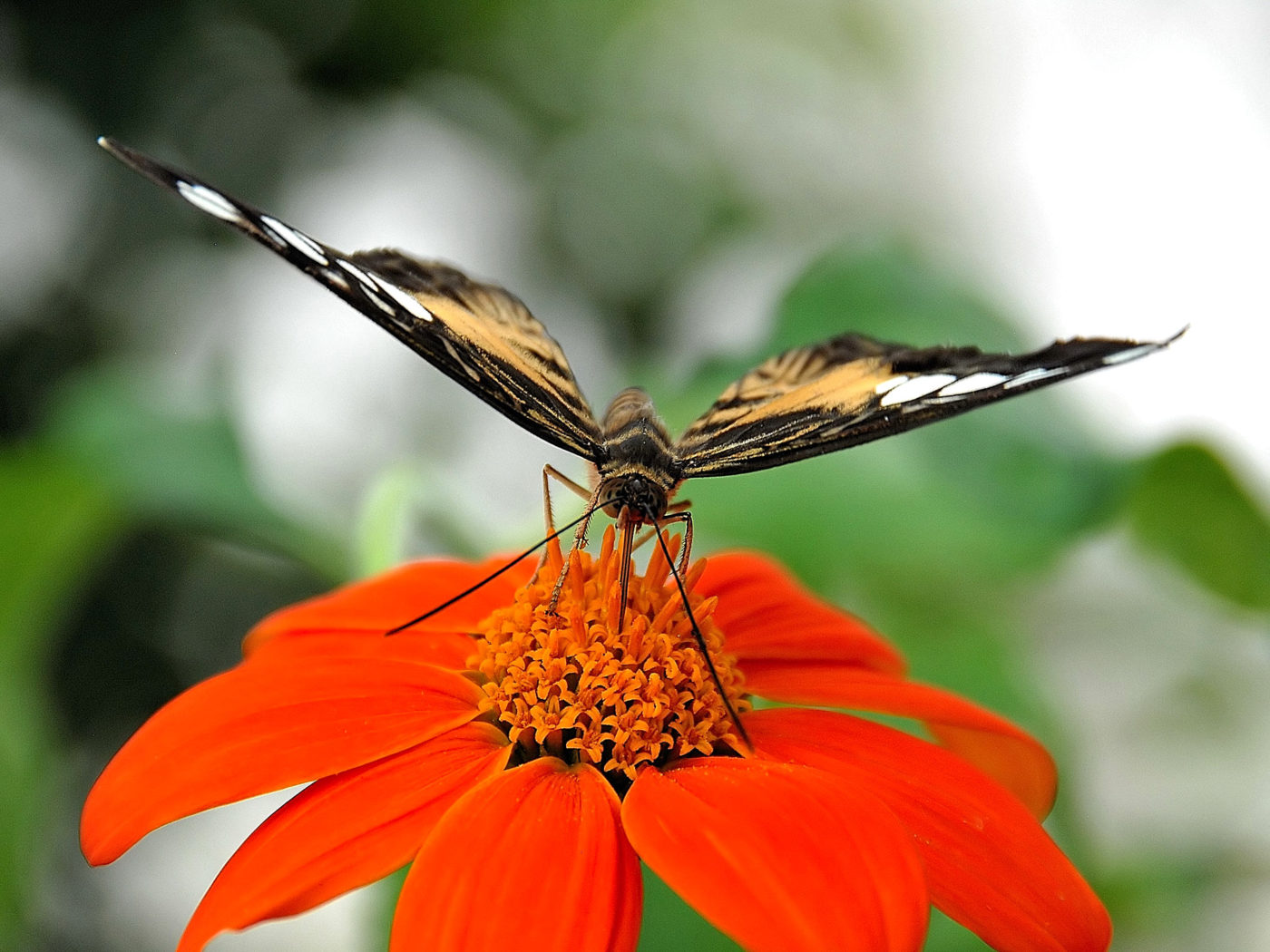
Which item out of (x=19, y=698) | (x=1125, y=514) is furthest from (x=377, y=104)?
(x=1125, y=514)

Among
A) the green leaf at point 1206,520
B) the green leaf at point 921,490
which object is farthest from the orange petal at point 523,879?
the green leaf at point 1206,520

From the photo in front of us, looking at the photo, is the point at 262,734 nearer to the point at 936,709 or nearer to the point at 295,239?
the point at 295,239

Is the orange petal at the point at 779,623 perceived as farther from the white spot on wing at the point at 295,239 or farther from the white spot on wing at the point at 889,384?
the white spot on wing at the point at 295,239

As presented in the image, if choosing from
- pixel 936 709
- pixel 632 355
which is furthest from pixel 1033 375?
pixel 632 355

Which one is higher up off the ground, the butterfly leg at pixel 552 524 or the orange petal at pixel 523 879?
the butterfly leg at pixel 552 524

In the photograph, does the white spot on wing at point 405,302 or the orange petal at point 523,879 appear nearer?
the orange petal at point 523,879

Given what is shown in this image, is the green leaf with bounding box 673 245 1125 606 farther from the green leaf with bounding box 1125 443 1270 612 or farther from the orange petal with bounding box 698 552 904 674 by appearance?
the orange petal with bounding box 698 552 904 674

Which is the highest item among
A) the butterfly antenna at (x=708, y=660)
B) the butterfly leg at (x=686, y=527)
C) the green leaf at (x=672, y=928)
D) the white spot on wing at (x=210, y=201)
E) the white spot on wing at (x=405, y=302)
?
the white spot on wing at (x=210, y=201)

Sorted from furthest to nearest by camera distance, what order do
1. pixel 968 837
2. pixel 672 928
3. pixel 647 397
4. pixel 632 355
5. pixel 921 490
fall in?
pixel 632 355, pixel 921 490, pixel 647 397, pixel 672 928, pixel 968 837
